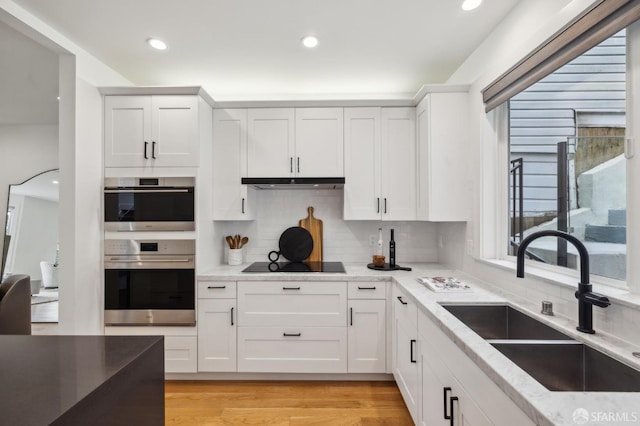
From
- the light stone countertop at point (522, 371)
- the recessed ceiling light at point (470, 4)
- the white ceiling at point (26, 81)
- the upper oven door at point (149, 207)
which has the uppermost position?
the recessed ceiling light at point (470, 4)

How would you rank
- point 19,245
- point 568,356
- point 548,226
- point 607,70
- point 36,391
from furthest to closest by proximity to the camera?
point 19,245 < point 548,226 < point 607,70 < point 568,356 < point 36,391

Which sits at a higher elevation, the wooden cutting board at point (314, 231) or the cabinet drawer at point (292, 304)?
the wooden cutting board at point (314, 231)

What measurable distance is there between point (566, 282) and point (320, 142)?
6.68 ft

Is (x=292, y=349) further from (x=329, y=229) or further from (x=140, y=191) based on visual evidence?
(x=140, y=191)

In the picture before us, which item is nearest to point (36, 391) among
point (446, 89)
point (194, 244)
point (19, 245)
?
point (194, 244)

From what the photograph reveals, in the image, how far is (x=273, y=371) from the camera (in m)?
2.47

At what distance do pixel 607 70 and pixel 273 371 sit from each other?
2800 millimetres

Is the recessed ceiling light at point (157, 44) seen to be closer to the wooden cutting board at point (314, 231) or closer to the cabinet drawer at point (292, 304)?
the wooden cutting board at point (314, 231)

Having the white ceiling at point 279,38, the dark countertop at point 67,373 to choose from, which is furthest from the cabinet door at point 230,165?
the dark countertop at point 67,373

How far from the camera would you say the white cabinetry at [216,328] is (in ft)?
8.14

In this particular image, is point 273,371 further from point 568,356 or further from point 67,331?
point 568,356

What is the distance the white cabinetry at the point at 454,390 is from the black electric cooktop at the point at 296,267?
109 cm

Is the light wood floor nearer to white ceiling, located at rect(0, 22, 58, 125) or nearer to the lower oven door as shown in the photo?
the lower oven door

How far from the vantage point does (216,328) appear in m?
2.48
